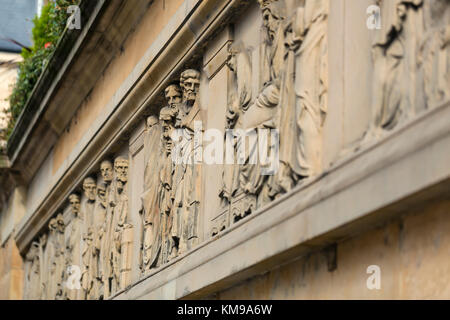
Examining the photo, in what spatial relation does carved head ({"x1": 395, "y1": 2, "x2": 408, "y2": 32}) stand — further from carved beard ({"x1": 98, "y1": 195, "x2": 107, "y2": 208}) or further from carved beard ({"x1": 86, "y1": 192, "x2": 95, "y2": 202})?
carved beard ({"x1": 86, "y1": 192, "x2": 95, "y2": 202})

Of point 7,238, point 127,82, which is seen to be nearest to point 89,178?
point 127,82

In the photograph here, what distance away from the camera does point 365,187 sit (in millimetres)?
5809

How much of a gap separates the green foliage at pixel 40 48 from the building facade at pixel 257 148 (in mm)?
1575

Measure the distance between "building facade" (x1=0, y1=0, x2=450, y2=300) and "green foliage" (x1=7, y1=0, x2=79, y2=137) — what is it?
157 centimetres

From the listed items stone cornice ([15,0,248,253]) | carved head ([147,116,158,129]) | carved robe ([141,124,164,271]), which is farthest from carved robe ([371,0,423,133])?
carved head ([147,116,158,129])

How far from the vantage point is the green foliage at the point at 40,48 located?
15539 mm

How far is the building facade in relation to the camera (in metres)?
5.53

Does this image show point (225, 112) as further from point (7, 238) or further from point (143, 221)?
point (7, 238)

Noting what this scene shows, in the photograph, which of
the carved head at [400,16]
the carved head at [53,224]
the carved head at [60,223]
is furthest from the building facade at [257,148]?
the carved head at [53,224]

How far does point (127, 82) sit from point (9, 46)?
12.8 meters

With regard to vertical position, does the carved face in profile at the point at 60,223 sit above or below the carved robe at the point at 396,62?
above

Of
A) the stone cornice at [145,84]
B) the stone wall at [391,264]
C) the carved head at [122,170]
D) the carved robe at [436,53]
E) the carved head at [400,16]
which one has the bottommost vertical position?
the stone wall at [391,264]

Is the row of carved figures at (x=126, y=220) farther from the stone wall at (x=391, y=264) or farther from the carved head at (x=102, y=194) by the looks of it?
the stone wall at (x=391, y=264)

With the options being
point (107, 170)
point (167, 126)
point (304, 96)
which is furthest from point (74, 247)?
point (304, 96)
